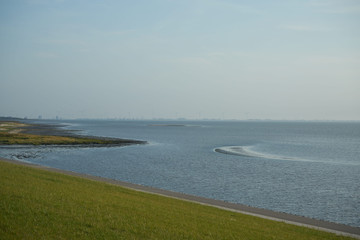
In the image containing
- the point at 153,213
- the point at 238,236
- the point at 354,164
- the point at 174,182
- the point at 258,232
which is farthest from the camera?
the point at 354,164

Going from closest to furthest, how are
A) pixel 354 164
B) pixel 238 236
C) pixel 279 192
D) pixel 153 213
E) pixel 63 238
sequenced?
1. pixel 63 238
2. pixel 238 236
3. pixel 153 213
4. pixel 279 192
5. pixel 354 164

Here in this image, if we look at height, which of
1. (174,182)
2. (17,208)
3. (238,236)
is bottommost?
(174,182)

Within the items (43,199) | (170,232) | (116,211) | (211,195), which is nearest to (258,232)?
(170,232)

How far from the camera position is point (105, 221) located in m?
13.6

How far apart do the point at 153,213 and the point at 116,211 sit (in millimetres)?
1891

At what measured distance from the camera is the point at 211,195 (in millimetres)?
31219

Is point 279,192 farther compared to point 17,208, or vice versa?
point 279,192

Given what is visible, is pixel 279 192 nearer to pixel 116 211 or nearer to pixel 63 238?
pixel 116 211

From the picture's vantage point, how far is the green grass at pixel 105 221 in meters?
11.9

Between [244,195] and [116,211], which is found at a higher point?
[116,211]

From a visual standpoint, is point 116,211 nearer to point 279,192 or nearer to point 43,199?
point 43,199

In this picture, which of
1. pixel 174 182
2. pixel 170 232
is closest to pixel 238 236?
pixel 170 232

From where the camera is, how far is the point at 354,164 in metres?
57.0

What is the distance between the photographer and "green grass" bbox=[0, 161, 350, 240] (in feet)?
39.2
